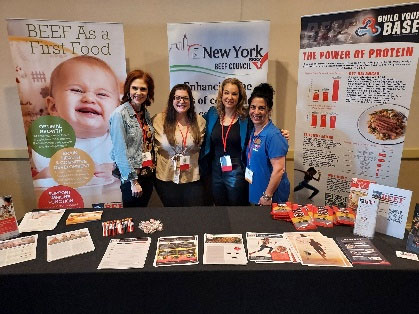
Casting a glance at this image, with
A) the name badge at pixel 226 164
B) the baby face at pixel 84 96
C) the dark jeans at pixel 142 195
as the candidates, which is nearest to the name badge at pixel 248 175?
the name badge at pixel 226 164

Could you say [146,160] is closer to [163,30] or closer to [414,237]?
[163,30]

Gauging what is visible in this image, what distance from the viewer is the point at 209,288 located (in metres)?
1.35

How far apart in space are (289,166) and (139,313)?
7.87ft

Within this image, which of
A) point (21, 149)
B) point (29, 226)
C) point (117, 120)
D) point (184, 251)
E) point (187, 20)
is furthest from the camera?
point (21, 149)

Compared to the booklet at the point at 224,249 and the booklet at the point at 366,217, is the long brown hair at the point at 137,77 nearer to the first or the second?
the booklet at the point at 224,249

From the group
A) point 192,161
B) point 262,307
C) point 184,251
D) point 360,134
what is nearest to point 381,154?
point 360,134

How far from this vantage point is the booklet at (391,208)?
1.50m

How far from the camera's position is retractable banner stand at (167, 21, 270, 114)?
2660mm

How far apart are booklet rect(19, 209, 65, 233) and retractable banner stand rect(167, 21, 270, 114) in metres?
1.56

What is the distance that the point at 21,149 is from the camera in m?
3.27

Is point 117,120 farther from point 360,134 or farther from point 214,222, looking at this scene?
point 360,134

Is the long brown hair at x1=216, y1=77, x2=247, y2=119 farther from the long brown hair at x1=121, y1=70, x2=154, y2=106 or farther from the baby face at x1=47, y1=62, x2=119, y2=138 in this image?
the baby face at x1=47, y1=62, x2=119, y2=138

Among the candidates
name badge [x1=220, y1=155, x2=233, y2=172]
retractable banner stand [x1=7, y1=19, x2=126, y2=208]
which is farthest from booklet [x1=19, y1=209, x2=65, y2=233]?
name badge [x1=220, y1=155, x2=233, y2=172]

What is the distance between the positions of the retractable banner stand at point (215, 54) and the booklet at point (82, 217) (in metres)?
1.45
